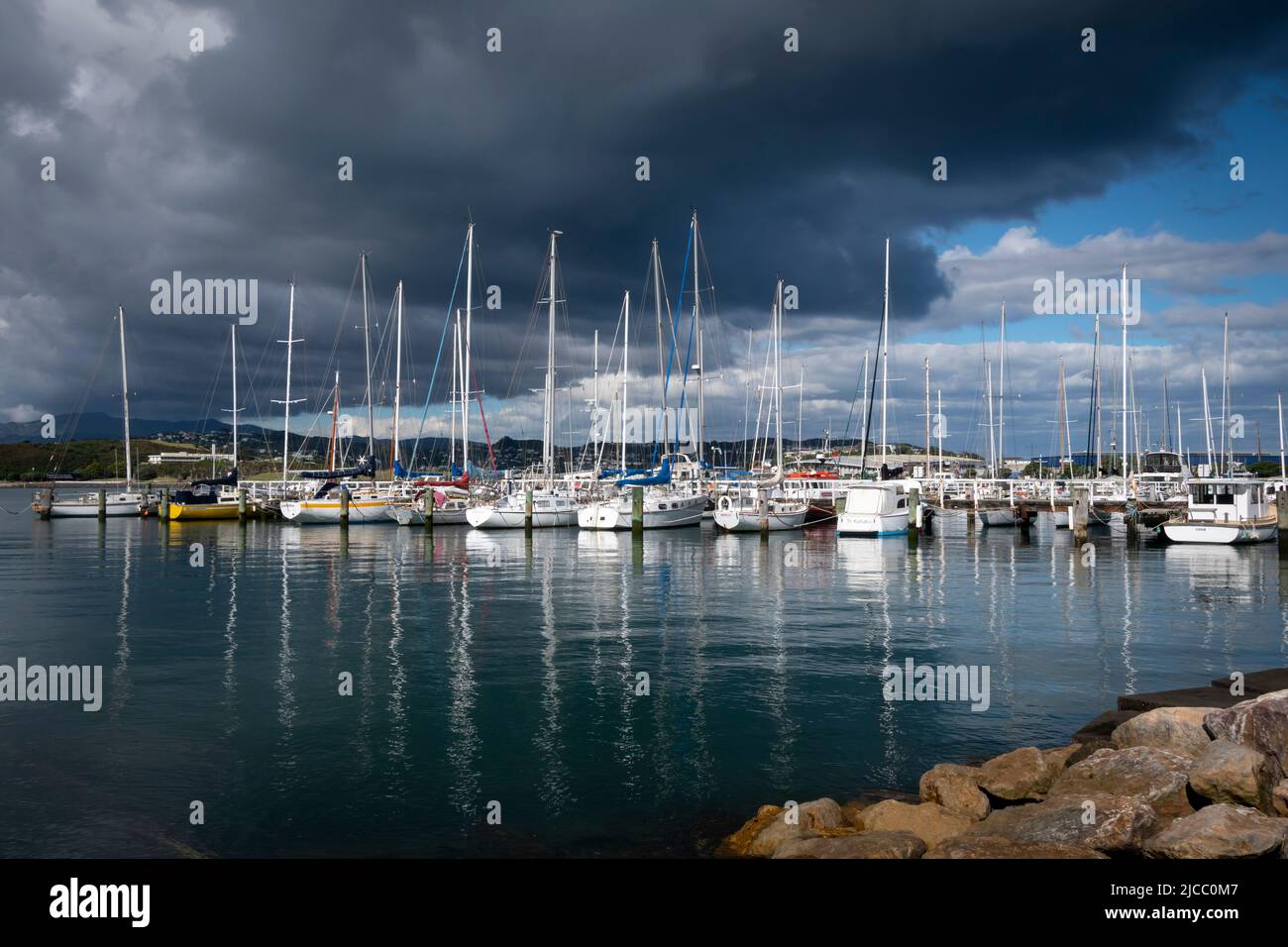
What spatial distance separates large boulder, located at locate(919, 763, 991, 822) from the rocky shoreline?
0.02 meters

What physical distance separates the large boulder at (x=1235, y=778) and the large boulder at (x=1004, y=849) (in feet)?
7.31

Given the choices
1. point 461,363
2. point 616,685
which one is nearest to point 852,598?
point 616,685

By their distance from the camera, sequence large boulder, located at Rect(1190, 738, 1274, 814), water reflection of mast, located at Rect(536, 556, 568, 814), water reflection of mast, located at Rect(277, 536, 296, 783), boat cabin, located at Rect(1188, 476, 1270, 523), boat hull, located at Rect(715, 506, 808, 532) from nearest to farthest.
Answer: large boulder, located at Rect(1190, 738, 1274, 814)
water reflection of mast, located at Rect(536, 556, 568, 814)
water reflection of mast, located at Rect(277, 536, 296, 783)
boat cabin, located at Rect(1188, 476, 1270, 523)
boat hull, located at Rect(715, 506, 808, 532)

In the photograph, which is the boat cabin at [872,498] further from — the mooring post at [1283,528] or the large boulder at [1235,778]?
the large boulder at [1235,778]

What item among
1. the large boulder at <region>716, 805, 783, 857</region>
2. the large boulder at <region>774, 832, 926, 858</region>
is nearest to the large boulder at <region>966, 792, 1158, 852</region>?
the large boulder at <region>774, 832, 926, 858</region>

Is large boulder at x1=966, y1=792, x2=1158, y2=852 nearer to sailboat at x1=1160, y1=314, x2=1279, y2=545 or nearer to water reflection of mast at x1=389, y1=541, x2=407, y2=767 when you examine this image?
water reflection of mast at x1=389, y1=541, x2=407, y2=767

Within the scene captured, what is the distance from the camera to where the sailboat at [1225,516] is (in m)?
52.8

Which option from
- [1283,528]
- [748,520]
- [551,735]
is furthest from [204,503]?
[1283,528]

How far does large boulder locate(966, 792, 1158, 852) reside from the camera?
957cm

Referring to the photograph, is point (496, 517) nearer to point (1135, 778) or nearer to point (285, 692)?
point (285, 692)

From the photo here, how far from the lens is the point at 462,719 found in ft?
54.4

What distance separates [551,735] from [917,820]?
6.97 m

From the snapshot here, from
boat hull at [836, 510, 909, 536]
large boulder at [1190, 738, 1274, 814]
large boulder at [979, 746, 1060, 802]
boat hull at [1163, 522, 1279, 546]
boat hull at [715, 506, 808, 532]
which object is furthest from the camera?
boat hull at [715, 506, 808, 532]
